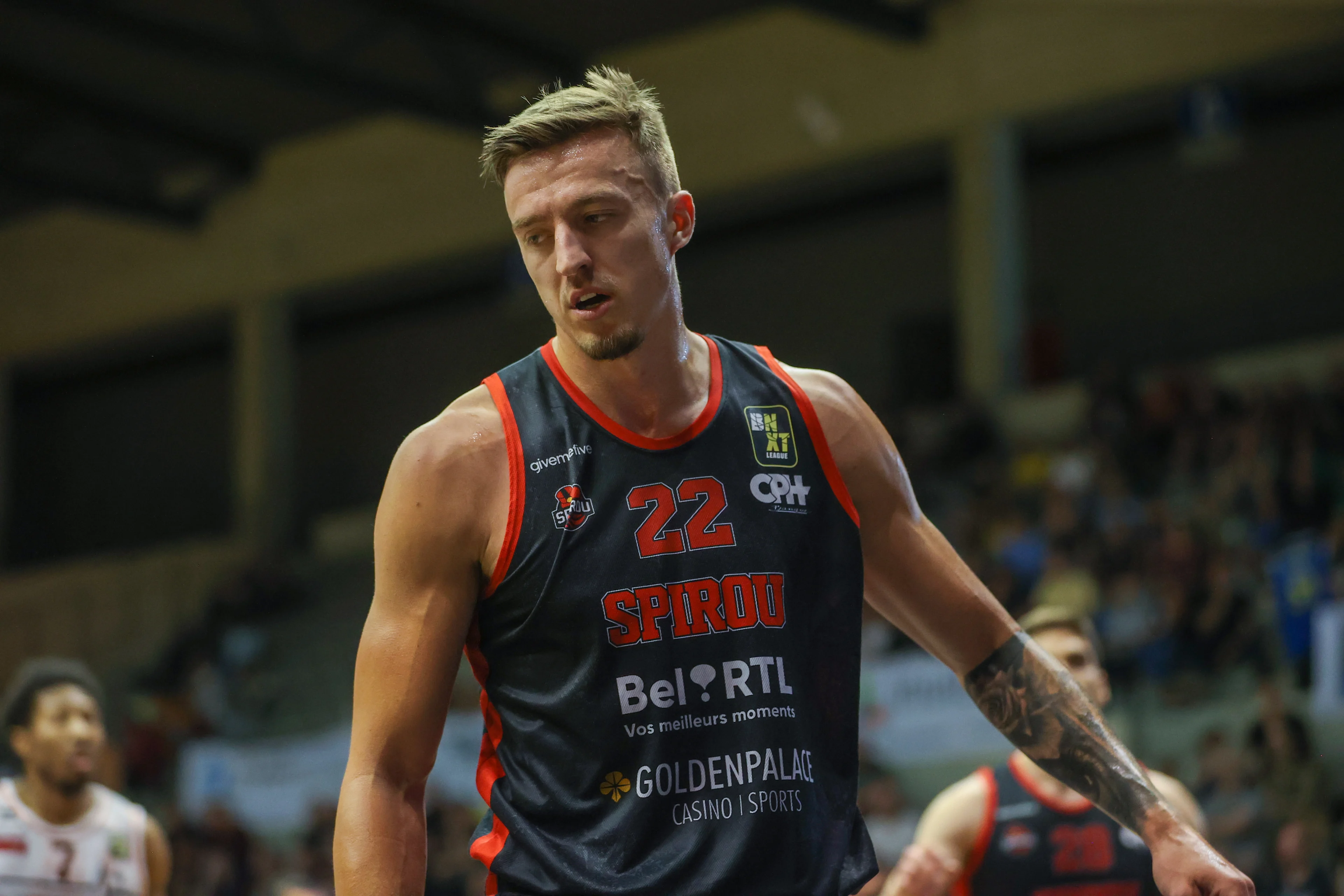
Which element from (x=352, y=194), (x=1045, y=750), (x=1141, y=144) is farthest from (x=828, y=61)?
(x=1045, y=750)

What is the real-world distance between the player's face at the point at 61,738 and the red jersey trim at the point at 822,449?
4.24 m

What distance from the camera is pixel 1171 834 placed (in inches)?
117

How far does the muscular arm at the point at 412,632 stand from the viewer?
275 cm

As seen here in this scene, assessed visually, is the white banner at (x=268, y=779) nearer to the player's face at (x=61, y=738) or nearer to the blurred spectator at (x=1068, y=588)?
the blurred spectator at (x=1068, y=588)

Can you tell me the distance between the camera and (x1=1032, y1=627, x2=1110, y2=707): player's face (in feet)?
18.3

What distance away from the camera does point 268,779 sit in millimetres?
14180

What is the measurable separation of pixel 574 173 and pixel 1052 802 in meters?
3.71

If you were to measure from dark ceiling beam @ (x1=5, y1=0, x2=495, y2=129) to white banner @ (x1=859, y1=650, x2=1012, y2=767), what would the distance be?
7584 mm

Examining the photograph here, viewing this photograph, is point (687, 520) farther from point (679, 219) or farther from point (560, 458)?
point (679, 219)

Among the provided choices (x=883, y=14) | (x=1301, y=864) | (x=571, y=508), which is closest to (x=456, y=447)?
(x=571, y=508)

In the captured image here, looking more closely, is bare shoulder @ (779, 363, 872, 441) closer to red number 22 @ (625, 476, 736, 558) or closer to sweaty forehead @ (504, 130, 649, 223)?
red number 22 @ (625, 476, 736, 558)

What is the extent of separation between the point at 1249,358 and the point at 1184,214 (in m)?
3.57

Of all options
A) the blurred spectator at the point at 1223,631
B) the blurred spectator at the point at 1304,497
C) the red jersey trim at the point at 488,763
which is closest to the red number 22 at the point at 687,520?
the red jersey trim at the point at 488,763

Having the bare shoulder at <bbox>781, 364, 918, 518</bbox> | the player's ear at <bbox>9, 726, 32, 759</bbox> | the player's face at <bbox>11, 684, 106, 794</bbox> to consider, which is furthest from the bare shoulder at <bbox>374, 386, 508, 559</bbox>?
the player's ear at <bbox>9, 726, 32, 759</bbox>
